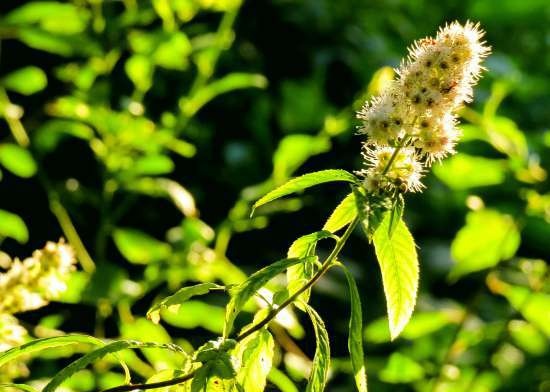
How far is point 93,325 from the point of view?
6.74ft

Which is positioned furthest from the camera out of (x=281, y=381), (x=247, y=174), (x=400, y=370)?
(x=247, y=174)

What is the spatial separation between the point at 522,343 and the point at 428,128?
3.73 feet

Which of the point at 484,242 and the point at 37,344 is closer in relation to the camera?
the point at 37,344

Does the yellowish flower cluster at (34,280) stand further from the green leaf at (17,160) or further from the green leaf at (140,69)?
the green leaf at (140,69)

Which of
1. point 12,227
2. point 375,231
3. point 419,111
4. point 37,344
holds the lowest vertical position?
point 12,227

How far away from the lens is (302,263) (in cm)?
86

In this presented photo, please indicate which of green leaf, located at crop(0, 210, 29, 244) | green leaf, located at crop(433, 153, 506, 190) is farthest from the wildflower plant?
green leaf, located at crop(433, 153, 506, 190)

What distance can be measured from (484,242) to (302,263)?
93 cm

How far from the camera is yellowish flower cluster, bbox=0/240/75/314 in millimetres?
1125

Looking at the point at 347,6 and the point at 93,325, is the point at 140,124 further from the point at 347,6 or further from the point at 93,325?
the point at 347,6

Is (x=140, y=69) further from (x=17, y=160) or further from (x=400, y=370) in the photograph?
(x=400, y=370)

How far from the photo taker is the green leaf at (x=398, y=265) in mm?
819

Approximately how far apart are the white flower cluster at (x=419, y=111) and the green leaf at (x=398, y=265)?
0.14ft

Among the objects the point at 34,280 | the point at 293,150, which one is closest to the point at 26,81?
the point at 293,150
